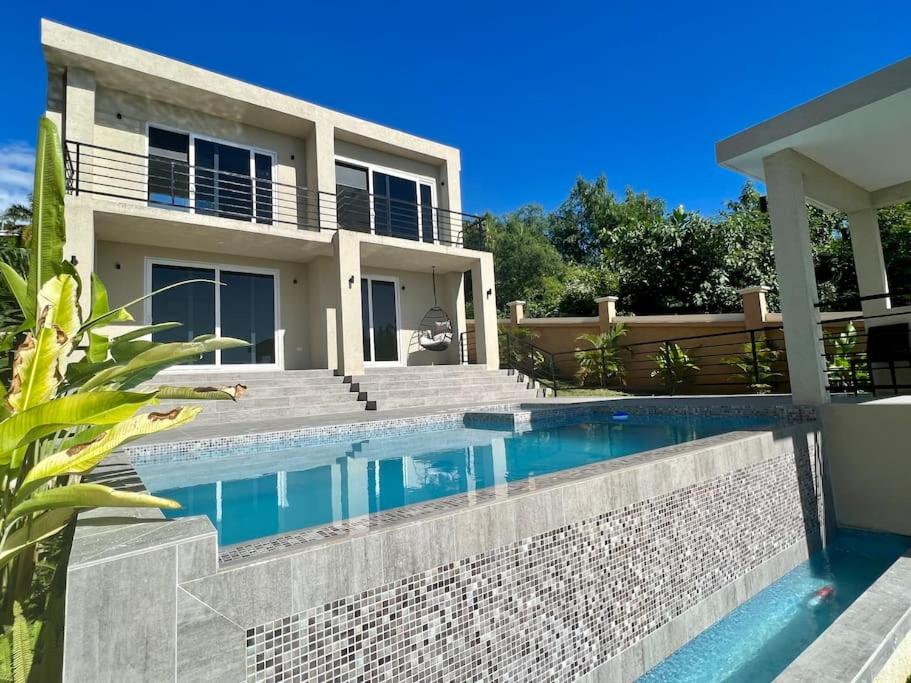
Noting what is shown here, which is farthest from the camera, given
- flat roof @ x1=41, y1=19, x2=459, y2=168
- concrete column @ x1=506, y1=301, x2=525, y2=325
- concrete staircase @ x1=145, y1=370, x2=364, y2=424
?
concrete column @ x1=506, y1=301, x2=525, y2=325

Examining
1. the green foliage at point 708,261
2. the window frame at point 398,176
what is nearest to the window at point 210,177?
the window frame at point 398,176

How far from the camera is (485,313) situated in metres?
13.5

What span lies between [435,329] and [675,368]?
20.5 ft

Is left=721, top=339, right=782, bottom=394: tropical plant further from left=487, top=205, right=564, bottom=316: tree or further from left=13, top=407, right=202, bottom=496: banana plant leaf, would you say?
left=487, top=205, right=564, bottom=316: tree

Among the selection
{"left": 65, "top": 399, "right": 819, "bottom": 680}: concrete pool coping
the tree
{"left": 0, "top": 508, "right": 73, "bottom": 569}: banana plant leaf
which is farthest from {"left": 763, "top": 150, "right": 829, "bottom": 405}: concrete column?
the tree

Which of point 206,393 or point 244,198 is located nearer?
point 206,393

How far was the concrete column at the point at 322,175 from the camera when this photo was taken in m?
12.1

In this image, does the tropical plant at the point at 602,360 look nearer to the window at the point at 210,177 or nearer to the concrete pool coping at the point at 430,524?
the window at the point at 210,177

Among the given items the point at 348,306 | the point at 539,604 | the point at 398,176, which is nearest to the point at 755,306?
the point at 348,306

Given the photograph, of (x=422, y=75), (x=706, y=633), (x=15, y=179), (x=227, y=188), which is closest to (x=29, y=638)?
(x=706, y=633)

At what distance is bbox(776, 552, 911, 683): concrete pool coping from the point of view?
6.56 feet

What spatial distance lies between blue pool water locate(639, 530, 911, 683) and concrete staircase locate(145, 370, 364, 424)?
735 cm

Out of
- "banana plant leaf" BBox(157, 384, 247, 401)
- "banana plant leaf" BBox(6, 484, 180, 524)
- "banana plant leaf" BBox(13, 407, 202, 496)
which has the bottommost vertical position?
"banana plant leaf" BBox(6, 484, 180, 524)

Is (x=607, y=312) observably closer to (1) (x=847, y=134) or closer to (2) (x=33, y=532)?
(1) (x=847, y=134)
